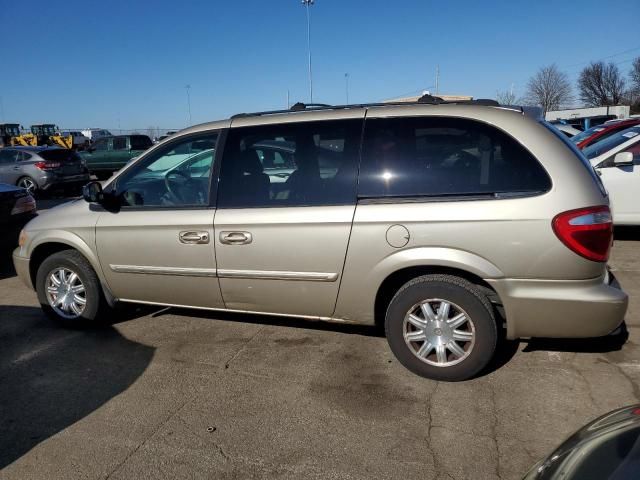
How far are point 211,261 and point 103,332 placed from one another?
4.81 feet

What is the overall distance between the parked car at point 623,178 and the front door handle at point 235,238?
5.37m

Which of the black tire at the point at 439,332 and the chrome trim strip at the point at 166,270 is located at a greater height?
the chrome trim strip at the point at 166,270

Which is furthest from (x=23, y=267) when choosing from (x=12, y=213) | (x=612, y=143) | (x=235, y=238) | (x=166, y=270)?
(x=612, y=143)

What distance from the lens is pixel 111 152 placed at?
71.4 feet

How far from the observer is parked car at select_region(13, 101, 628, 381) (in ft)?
9.82

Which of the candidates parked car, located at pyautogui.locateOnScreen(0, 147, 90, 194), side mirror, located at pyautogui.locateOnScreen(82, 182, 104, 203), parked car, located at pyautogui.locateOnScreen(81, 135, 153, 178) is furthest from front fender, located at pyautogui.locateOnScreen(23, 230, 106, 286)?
parked car, located at pyautogui.locateOnScreen(81, 135, 153, 178)

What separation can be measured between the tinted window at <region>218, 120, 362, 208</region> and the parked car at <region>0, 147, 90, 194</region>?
12895 millimetres

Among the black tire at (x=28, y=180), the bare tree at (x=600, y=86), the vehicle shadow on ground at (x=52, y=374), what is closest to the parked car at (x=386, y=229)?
the vehicle shadow on ground at (x=52, y=374)

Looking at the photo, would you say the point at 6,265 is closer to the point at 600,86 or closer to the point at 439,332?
the point at 439,332

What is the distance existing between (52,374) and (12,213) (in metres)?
4.12

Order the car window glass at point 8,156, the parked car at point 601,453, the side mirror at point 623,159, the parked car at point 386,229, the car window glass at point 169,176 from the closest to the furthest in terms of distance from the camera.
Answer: the parked car at point 601,453
the parked car at point 386,229
the car window glass at point 169,176
the side mirror at point 623,159
the car window glass at point 8,156

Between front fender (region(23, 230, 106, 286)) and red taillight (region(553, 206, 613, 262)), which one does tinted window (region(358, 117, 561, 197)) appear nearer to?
red taillight (region(553, 206, 613, 262))

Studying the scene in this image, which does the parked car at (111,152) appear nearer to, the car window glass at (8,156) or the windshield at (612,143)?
the car window glass at (8,156)

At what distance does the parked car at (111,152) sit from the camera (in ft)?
71.1
